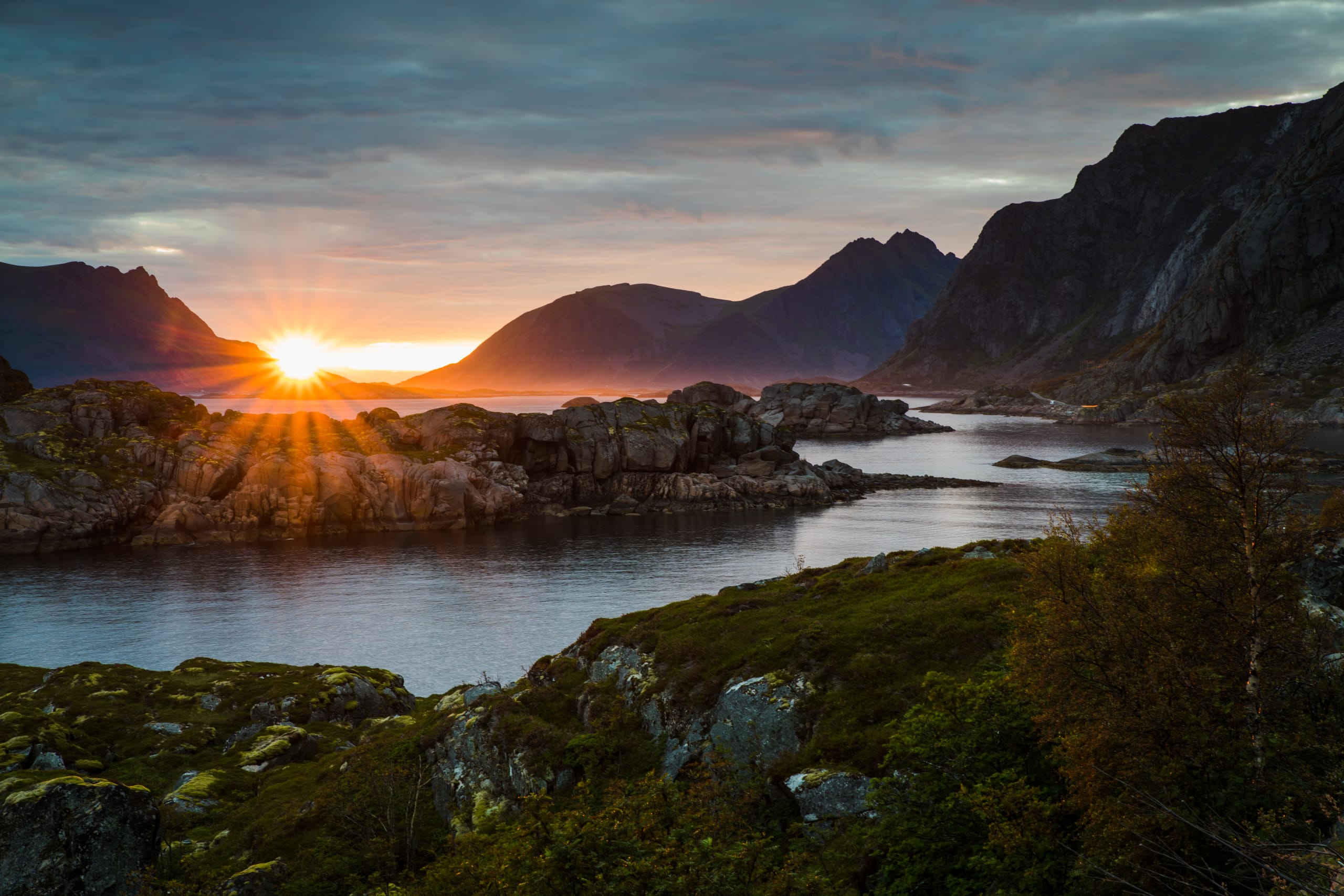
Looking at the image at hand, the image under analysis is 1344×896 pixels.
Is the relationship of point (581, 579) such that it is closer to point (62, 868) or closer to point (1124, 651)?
point (62, 868)

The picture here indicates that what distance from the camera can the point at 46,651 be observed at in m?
64.8

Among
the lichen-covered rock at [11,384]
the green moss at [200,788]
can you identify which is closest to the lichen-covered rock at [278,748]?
the green moss at [200,788]

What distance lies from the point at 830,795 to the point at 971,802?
16.9ft

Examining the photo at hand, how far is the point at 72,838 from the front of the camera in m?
23.7

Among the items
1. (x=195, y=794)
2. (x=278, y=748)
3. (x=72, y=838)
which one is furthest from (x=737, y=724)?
(x=278, y=748)

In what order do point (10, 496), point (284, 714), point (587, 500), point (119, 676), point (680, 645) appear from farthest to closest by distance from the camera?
point (587, 500), point (10, 496), point (119, 676), point (284, 714), point (680, 645)

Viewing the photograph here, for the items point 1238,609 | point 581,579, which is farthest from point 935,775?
point 581,579

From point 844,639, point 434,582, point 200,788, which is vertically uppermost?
point 844,639

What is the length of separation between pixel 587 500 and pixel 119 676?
9103 cm

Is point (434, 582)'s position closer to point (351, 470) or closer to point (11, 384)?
point (351, 470)

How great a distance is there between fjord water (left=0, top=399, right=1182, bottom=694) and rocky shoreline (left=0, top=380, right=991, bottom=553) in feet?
17.0

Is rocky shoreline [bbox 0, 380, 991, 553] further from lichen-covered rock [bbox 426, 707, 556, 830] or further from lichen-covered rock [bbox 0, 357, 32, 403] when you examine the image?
lichen-covered rock [bbox 426, 707, 556, 830]

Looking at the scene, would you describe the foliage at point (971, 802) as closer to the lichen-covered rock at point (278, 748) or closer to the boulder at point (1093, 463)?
the lichen-covered rock at point (278, 748)

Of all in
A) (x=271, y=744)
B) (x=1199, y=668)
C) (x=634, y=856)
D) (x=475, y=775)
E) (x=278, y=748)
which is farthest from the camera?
(x=271, y=744)
